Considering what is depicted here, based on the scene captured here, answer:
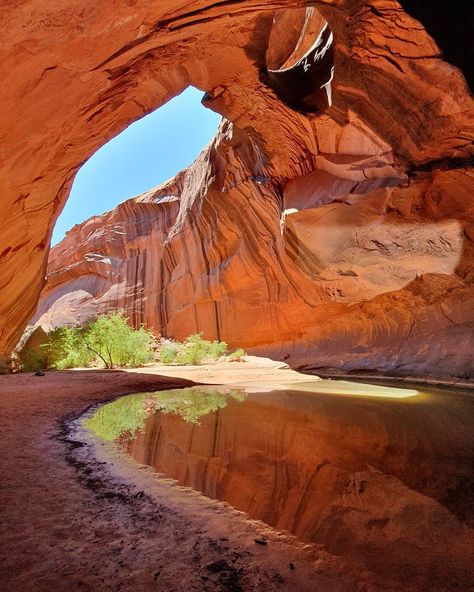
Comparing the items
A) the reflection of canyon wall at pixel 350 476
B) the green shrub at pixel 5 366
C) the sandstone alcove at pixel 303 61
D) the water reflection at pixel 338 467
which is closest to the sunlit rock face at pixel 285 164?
the sandstone alcove at pixel 303 61

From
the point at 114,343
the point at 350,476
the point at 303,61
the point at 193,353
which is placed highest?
the point at 303,61

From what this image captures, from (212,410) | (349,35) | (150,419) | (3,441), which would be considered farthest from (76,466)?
(349,35)

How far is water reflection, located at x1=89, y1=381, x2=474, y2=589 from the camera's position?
1.70 meters

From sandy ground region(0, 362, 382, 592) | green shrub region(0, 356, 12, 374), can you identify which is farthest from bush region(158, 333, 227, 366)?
sandy ground region(0, 362, 382, 592)

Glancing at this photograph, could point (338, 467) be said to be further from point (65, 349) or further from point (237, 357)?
point (65, 349)

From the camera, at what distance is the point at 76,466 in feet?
8.36

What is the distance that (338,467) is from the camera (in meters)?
2.75

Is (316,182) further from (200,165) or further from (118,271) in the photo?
(118,271)

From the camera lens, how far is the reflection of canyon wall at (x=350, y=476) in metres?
1.63

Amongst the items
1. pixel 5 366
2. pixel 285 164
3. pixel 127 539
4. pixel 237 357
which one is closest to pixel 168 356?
pixel 237 357

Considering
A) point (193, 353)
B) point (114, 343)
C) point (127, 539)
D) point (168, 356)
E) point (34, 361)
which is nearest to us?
point (127, 539)

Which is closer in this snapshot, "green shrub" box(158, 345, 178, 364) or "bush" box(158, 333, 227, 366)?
"bush" box(158, 333, 227, 366)

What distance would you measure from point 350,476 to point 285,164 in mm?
9818

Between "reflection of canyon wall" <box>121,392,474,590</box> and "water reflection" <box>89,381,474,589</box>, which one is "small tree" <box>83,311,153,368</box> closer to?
"water reflection" <box>89,381,474,589</box>
